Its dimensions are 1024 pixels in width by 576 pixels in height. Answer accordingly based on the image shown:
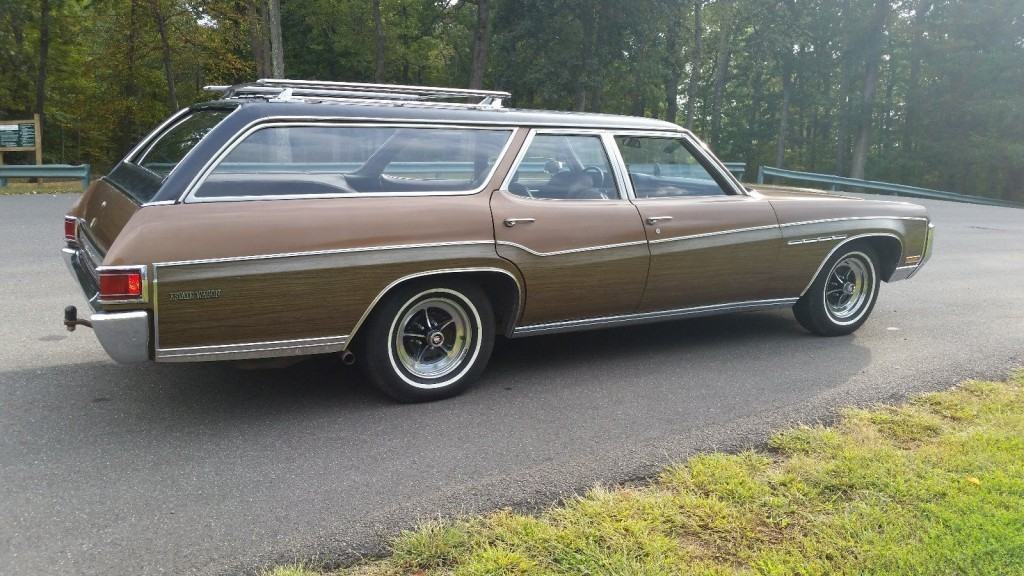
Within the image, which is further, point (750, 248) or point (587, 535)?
point (750, 248)

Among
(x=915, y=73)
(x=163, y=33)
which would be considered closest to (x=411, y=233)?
(x=163, y=33)

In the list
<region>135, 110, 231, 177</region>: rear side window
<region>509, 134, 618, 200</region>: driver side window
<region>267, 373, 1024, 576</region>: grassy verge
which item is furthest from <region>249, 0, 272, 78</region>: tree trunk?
<region>267, 373, 1024, 576</region>: grassy verge

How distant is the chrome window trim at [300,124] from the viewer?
380cm

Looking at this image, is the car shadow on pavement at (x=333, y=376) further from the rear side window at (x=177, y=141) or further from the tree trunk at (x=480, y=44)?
the tree trunk at (x=480, y=44)

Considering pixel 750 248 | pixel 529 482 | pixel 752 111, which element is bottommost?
pixel 529 482

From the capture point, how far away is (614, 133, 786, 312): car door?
201 inches

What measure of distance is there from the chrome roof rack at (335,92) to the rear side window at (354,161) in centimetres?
28

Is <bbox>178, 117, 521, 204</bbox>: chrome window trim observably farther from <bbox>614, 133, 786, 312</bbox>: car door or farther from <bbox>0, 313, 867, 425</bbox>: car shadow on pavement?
<bbox>0, 313, 867, 425</bbox>: car shadow on pavement

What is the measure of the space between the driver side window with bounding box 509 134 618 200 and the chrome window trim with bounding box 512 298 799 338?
2.40 feet

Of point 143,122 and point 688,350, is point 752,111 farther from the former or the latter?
point 688,350

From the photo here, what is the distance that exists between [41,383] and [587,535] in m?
3.24

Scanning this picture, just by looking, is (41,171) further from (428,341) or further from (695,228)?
(695,228)

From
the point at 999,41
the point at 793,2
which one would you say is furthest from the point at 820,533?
the point at 999,41

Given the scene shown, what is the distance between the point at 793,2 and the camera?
135 feet
